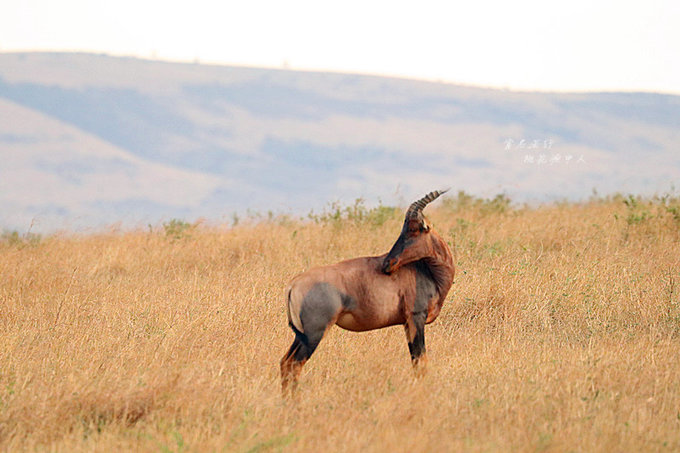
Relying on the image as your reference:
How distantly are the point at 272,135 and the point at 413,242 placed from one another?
107 metres

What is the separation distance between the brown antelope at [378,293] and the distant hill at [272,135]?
77.7 meters

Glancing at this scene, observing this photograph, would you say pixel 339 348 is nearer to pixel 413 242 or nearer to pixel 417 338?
pixel 417 338

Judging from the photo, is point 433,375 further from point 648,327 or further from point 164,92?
point 164,92

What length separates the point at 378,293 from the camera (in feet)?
21.2

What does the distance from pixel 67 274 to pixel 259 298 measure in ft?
10.9

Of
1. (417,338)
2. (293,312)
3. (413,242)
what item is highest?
(413,242)

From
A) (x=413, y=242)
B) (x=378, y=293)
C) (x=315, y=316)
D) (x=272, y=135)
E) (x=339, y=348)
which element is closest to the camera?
(x=315, y=316)

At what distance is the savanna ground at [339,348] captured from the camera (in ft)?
18.5

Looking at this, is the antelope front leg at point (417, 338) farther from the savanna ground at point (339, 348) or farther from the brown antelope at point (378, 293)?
the savanna ground at point (339, 348)

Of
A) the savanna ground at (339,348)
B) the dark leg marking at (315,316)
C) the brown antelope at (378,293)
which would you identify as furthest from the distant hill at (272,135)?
the dark leg marking at (315,316)

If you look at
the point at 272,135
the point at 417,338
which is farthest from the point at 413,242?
the point at 272,135

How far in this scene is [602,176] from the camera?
87.1 meters

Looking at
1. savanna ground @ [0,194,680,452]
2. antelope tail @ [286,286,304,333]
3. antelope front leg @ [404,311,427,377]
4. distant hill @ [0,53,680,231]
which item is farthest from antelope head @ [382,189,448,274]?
distant hill @ [0,53,680,231]

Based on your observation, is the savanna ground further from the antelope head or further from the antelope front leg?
the antelope head
